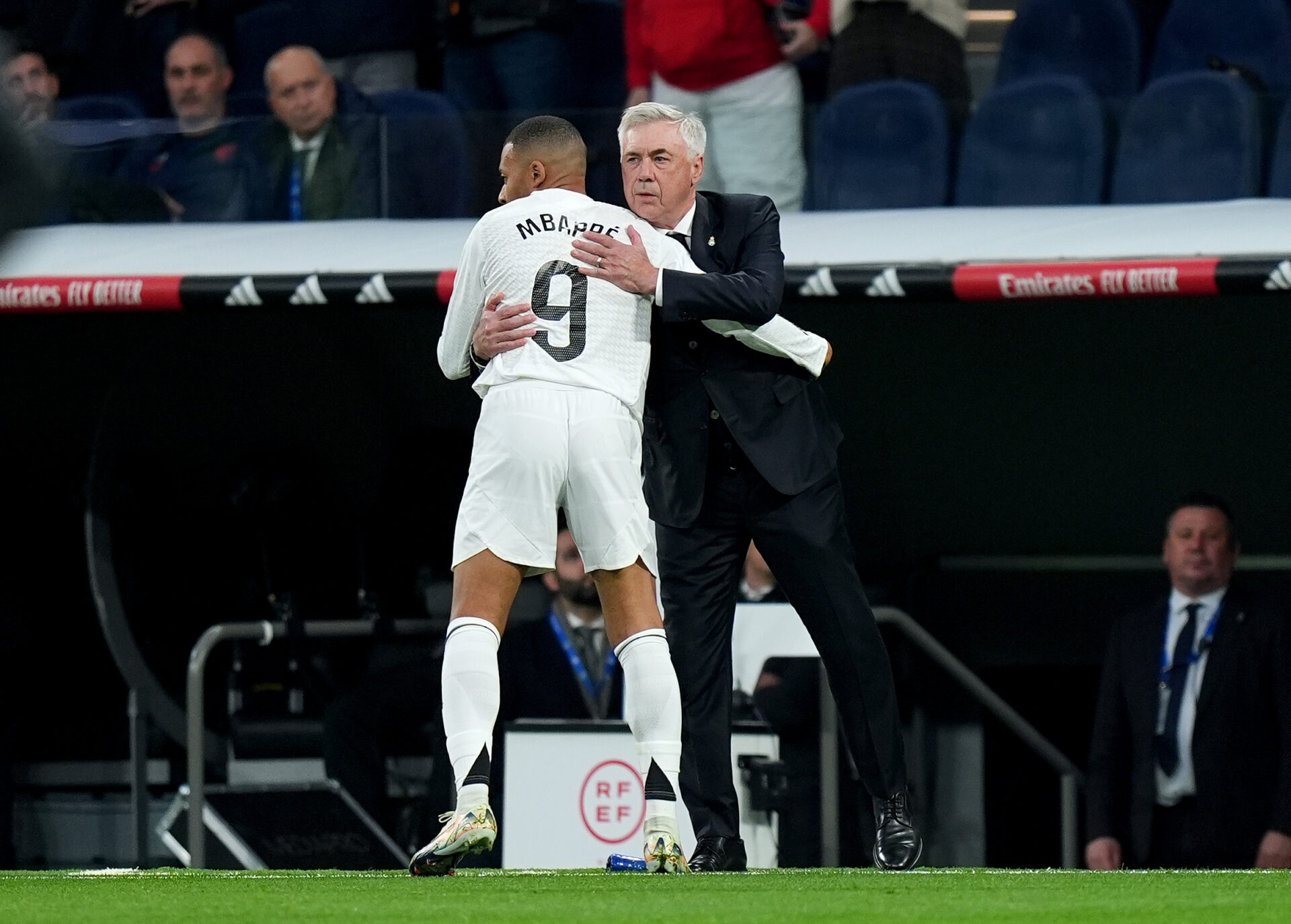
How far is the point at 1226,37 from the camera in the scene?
26.1 feet

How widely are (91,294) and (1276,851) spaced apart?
4275mm

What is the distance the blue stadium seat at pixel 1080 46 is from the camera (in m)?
8.01

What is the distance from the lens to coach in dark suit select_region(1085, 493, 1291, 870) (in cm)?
767

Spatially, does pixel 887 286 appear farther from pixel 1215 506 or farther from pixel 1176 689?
pixel 1176 689

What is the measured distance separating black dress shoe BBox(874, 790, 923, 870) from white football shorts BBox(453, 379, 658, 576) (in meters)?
0.93

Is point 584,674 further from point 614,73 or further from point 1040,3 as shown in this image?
point 1040,3

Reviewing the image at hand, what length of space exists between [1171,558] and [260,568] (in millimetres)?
3771

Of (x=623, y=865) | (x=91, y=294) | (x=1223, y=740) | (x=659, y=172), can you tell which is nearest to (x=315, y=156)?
(x=91, y=294)

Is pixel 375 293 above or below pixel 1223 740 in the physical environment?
above

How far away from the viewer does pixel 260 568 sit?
9.61 m

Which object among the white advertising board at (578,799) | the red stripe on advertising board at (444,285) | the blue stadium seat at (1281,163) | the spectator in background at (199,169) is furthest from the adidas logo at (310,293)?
the blue stadium seat at (1281,163)

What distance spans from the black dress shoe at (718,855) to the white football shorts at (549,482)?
2.55ft

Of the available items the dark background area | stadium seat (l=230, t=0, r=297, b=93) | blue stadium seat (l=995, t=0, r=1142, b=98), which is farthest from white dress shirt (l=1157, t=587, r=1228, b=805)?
stadium seat (l=230, t=0, r=297, b=93)

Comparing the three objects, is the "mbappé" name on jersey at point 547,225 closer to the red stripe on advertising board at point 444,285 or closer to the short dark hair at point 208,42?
the red stripe on advertising board at point 444,285
